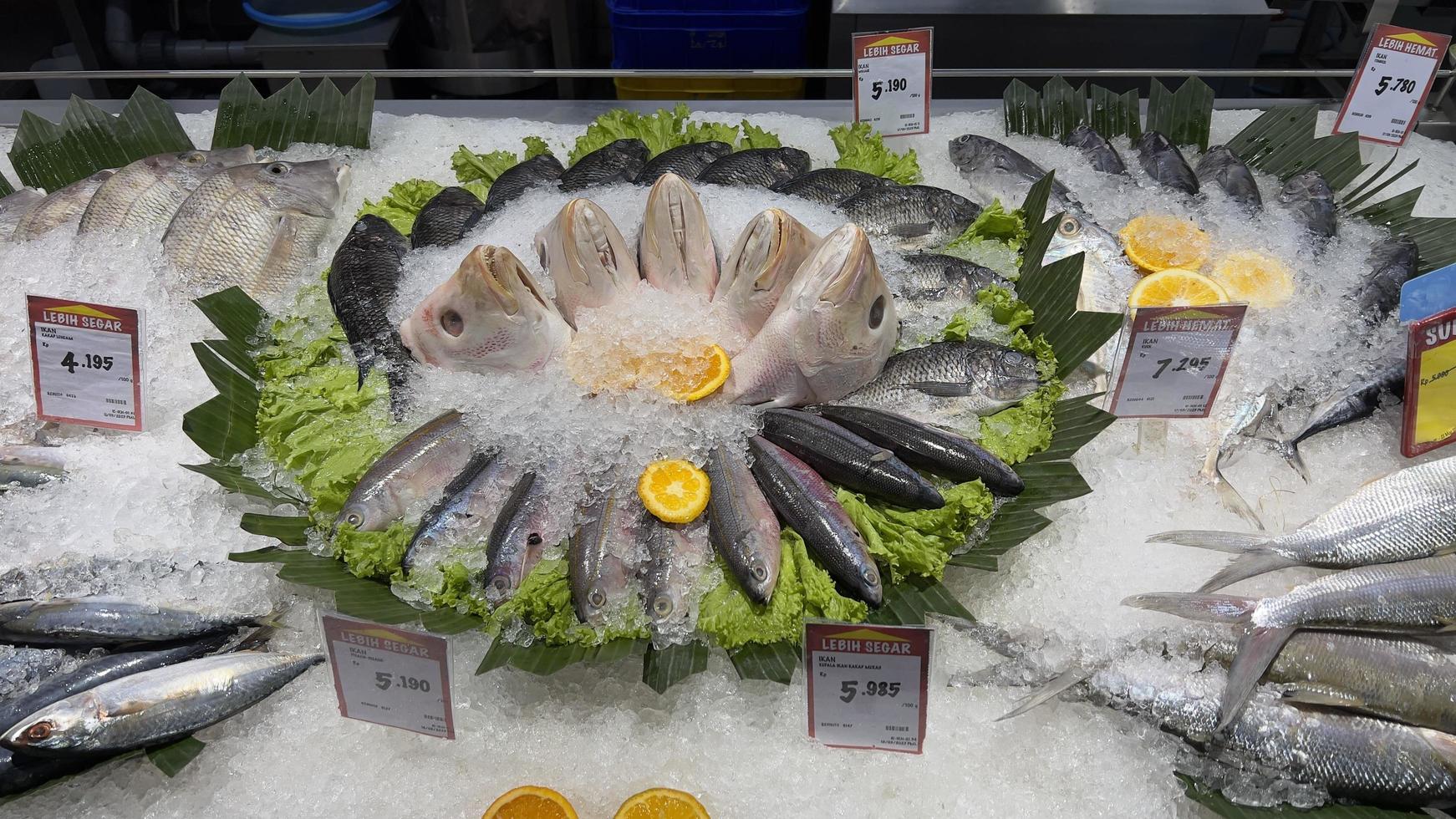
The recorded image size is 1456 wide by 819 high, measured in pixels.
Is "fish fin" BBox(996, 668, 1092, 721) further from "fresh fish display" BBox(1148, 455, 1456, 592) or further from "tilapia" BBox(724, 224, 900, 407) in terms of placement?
"tilapia" BBox(724, 224, 900, 407)

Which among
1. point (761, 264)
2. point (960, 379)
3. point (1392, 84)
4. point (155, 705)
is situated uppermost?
point (1392, 84)

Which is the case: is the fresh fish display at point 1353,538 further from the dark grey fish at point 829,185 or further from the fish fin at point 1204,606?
the dark grey fish at point 829,185

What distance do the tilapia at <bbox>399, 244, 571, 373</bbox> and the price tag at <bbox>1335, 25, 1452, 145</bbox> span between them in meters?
2.88

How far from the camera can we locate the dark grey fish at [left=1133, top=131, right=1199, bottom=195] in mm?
3088

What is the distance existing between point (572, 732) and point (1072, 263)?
6.14ft

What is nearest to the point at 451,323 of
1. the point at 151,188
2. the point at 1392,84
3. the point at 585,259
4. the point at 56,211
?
the point at 585,259

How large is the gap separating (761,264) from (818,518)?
721mm

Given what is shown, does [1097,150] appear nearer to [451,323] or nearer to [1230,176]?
[1230,176]

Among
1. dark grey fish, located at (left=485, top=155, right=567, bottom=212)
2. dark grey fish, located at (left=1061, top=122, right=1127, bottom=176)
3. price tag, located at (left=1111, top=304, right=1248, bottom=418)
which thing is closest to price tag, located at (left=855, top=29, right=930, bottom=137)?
dark grey fish, located at (left=1061, top=122, right=1127, bottom=176)

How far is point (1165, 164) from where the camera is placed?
10.3ft

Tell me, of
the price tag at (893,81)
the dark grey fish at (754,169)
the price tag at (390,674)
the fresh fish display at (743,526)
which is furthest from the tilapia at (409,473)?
the price tag at (893,81)

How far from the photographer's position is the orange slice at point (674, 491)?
2.01 m

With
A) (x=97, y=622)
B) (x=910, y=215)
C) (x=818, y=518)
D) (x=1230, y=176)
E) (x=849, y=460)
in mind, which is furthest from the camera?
(x=1230, y=176)

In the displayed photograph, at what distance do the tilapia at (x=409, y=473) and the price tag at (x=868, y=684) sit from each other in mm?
1071
